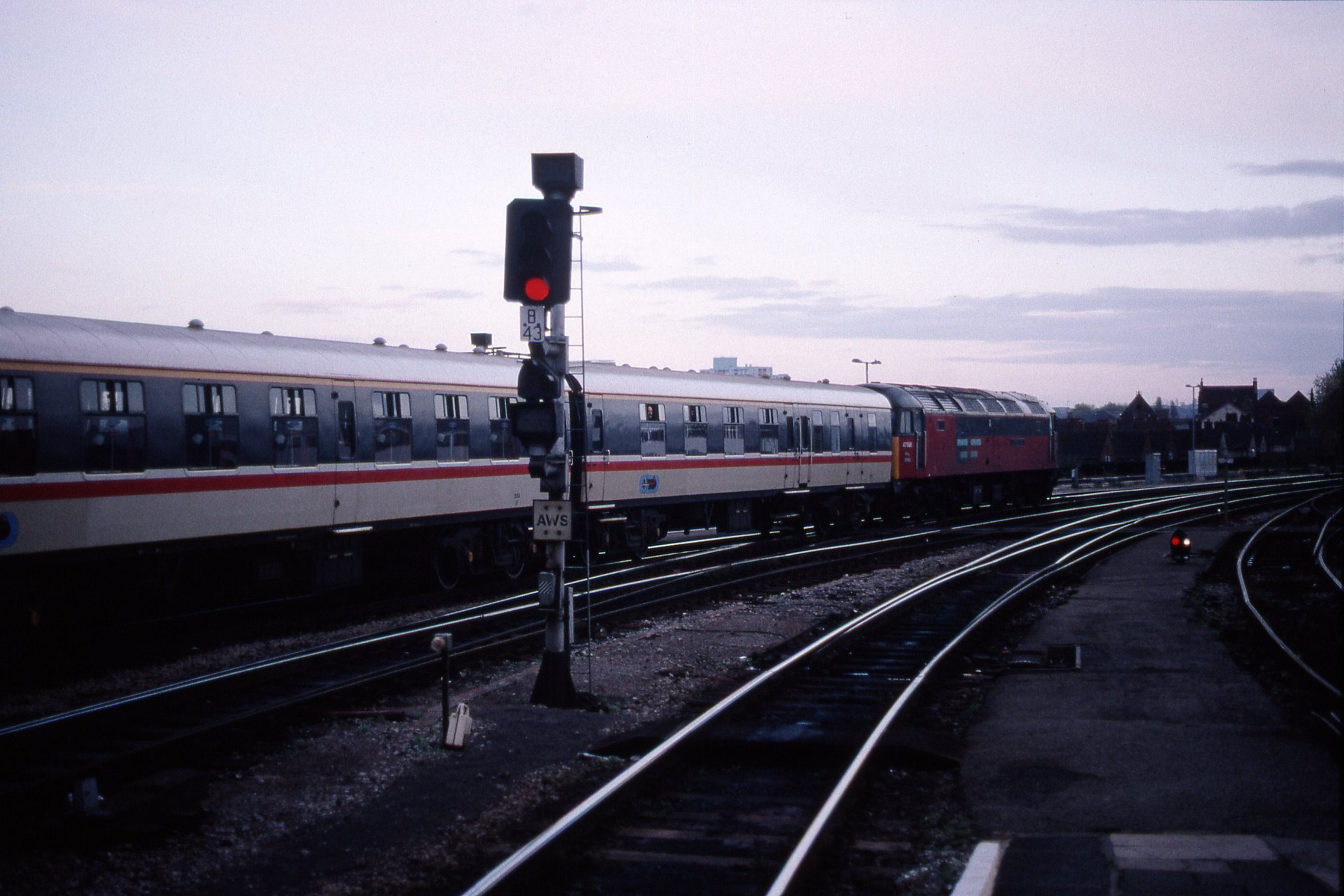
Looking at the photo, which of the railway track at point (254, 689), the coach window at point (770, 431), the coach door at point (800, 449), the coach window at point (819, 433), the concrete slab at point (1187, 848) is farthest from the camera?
the coach window at point (819, 433)

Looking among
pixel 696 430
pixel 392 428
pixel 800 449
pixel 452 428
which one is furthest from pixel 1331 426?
pixel 800 449

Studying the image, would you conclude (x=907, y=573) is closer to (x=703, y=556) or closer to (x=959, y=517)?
(x=703, y=556)

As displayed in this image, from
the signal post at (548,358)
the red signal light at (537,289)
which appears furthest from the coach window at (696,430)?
the red signal light at (537,289)

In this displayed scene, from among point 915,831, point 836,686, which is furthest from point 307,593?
point 915,831

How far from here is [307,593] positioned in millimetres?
18000

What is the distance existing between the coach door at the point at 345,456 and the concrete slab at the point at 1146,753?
368 inches

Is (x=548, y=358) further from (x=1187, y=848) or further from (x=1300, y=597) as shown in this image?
(x=1300, y=597)

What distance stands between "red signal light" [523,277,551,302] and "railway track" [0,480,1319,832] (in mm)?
2918

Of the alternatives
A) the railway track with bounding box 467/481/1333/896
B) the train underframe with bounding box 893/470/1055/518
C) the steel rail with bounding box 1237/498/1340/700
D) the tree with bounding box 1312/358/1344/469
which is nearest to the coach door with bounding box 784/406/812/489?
the train underframe with bounding box 893/470/1055/518

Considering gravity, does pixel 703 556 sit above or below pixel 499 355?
below

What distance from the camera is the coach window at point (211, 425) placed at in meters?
15.1

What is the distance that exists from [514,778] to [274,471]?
29.1 feet

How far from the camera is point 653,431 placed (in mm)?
25000

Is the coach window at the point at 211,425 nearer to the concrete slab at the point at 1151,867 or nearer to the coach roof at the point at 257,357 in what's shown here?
the coach roof at the point at 257,357
